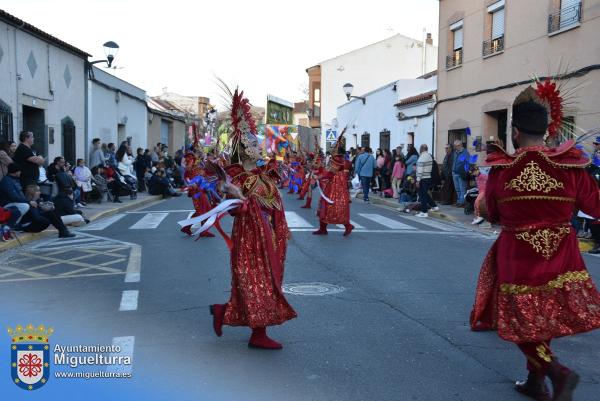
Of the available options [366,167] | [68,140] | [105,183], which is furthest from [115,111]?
[366,167]

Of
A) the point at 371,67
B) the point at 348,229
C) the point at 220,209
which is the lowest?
the point at 348,229

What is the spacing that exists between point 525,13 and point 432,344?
1456 cm

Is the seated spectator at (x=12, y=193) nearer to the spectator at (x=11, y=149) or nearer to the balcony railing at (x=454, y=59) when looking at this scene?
the spectator at (x=11, y=149)

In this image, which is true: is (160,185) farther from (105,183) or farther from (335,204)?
(335,204)

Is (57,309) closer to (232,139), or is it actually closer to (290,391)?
(232,139)

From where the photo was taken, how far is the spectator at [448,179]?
1880cm

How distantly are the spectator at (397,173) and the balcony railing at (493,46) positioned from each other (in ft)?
13.8

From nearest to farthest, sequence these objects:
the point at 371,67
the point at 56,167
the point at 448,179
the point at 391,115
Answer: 1. the point at 56,167
2. the point at 448,179
3. the point at 391,115
4. the point at 371,67

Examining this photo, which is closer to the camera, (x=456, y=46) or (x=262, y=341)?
(x=262, y=341)

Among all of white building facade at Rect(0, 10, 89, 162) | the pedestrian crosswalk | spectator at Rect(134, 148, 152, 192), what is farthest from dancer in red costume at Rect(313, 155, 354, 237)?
spectator at Rect(134, 148, 152, 192)

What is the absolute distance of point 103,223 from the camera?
1462 cm

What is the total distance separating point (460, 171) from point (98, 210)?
9505mm

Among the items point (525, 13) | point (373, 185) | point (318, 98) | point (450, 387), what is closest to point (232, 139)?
point (450, 387)

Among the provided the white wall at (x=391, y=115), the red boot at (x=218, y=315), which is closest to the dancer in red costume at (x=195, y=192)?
the red boot at (x=218, y=315)
